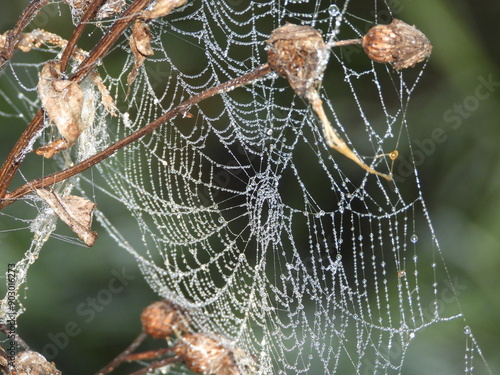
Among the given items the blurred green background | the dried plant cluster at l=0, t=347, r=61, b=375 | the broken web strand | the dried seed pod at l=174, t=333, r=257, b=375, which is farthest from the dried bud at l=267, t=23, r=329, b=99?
the blurred green background

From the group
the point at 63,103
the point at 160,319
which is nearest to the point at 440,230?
the point at 160,319

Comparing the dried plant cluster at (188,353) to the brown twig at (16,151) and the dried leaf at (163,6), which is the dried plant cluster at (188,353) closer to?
the brown twig at (16,151)

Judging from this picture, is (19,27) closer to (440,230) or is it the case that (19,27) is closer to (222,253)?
(222,253)

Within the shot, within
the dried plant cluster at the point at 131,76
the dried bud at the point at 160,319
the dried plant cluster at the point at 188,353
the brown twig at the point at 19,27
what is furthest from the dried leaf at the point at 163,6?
the dried bud at the point at 160,319

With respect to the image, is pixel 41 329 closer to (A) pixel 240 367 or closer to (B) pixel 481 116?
(A) pixel 240 367

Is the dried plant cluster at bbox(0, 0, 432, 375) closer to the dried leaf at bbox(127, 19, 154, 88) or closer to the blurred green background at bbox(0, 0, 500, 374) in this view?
the dried leaf at bbox(127, 19, 154, 88)
